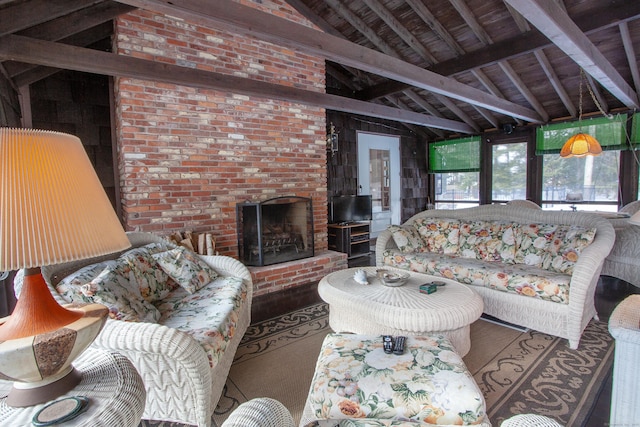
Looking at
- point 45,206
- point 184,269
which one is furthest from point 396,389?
point 184,269

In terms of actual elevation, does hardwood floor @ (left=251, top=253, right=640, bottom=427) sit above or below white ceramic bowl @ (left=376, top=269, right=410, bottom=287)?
below

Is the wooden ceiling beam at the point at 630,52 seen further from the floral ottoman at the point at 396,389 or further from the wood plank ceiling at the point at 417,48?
the floral ottoman at the point at 396,389

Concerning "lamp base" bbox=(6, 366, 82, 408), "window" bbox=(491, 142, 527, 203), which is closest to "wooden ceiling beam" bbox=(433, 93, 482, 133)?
"window" bbox=(491, 142, 527, 203)

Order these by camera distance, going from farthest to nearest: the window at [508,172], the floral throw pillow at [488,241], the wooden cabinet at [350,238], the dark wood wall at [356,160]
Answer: the window at [508,172]
the dark wood wall at [356,160]
the wooden cabinet at [350,238]
the floral throw pillow at [488,241]

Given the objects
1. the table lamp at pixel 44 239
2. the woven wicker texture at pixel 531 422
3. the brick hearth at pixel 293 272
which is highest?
the table lamp at pixel 44 239

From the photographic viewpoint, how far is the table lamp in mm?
757

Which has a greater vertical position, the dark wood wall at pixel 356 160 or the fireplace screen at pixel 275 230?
the dark wood wall at pixel 356 160

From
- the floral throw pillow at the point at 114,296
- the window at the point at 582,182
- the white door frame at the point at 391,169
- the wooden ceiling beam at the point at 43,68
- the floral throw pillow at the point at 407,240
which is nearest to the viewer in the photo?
the floral throw pillow at the point at 114,296

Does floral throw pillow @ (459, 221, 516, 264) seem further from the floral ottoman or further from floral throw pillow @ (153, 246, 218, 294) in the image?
floral throw pillow @ (153, 246, 218, 294)

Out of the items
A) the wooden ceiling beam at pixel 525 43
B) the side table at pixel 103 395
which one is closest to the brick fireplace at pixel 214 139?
the wooden ceiling beam at pixel 525 43

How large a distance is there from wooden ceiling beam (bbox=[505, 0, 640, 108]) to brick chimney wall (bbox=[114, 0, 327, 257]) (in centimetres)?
252

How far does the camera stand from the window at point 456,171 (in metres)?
7.29

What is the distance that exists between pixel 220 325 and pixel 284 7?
12.8 feet

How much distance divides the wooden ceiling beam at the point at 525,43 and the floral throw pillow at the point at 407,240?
7.54 ft
